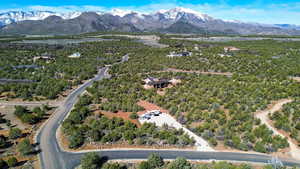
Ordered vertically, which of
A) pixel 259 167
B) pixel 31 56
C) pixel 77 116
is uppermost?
pixel 31 56

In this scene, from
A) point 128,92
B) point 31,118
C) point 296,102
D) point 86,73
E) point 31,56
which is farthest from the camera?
point 31,56

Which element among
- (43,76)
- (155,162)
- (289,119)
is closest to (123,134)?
(155,162)

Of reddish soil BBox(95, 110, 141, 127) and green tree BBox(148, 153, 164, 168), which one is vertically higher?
reddish soil BBox(95, 110, 141, 127)

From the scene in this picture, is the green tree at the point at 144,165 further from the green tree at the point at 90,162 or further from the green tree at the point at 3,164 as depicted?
the green tree at the point at 3,164

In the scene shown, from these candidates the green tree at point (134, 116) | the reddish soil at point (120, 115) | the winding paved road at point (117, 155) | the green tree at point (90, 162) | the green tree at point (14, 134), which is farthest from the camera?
the green tree at point (134, 116)

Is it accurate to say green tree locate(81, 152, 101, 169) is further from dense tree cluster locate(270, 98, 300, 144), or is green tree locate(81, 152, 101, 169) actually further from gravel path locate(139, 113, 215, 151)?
dense tree cluster locate(270, 98, 300, 144)

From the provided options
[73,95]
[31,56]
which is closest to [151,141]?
[73,95]

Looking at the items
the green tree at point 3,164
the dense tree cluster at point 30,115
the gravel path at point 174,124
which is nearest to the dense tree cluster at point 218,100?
the gravel path at point 174,124

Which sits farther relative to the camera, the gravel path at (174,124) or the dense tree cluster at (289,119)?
the dense tree cluster at (289,119)

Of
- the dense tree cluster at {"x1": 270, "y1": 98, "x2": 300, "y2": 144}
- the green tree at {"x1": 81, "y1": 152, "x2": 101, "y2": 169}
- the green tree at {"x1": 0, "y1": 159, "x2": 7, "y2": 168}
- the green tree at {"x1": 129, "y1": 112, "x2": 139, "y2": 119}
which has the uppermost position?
the dense tree cluster at {"x1": 270, "y1": 98, "x2": 300, "y2": 144}

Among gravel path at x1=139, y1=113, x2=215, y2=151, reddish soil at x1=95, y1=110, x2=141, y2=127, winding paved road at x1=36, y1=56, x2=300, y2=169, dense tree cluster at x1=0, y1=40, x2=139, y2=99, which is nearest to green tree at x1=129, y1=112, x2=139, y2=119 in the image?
reddish soil at x1=95, y1=110, x2=141, y2=127

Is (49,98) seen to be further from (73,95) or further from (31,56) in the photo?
(31,56)
